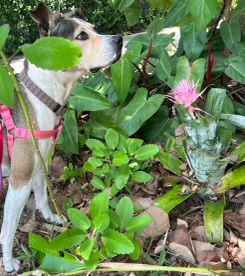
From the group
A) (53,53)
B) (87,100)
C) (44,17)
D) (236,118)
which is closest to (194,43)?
(87,100)

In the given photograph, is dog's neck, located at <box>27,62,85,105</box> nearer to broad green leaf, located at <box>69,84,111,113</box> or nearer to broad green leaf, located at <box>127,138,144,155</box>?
broad green leaf, located at <box>127,138,144,155</box>

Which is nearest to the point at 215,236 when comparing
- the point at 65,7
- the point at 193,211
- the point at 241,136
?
the point at 193,211

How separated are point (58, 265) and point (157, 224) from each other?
0.76 meters

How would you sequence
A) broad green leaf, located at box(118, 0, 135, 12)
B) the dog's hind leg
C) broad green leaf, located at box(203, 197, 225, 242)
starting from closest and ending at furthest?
broad green leaf, located at box(203, 197, 225, 242) < the dog's hind leg < broad green leaf, located at box(118, 0, 135, 12)

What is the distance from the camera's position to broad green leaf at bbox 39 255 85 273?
272 cm

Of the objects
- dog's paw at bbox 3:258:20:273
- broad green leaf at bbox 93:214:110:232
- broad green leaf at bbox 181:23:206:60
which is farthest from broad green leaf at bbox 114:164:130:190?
broad green leaf at bbox 181:23:206:60

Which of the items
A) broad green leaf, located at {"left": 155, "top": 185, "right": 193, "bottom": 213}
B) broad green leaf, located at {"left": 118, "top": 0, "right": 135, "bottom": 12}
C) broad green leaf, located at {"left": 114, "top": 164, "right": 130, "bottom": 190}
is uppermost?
broad green leaf, located at {"left": 118, "top": 0, "right": 135, "bottom": 12}

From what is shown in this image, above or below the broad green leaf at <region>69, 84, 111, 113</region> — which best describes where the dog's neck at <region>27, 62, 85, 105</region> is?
above

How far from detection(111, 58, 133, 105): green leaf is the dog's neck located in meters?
1.00

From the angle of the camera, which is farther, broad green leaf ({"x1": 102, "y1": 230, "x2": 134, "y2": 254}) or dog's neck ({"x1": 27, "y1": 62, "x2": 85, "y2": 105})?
dog's neck ({"x1": 27, "y1": 62, "x2": 85, "y2": 105})

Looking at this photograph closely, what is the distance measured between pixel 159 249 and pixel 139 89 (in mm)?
1536

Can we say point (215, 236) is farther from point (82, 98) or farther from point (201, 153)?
point (82, 98)

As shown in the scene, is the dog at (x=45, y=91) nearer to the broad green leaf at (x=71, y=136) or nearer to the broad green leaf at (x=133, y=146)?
the broad green leaf at (x=133, y=146)

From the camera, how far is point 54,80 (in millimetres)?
3010
